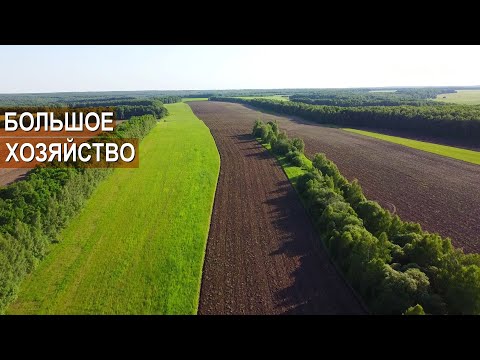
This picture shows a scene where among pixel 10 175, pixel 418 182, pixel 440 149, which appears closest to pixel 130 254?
pixel 10 175

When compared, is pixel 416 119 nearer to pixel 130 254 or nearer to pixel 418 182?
pixel 418 182

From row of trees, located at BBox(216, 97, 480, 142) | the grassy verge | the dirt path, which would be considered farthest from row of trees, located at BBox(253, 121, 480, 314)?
row of trees, located at BBox(216, 97, 480, 142)

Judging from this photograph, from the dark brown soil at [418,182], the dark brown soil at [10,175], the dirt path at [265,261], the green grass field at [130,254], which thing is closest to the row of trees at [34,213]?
the green grass field at [130,254]

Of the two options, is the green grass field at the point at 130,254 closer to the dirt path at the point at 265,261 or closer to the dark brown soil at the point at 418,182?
the dirt path at the point at 265,261

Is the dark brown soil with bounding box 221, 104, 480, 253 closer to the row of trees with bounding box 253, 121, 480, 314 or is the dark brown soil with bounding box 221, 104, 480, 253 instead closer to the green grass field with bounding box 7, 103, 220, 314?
the row of trees with bounding box 253, 121, 480, 314
